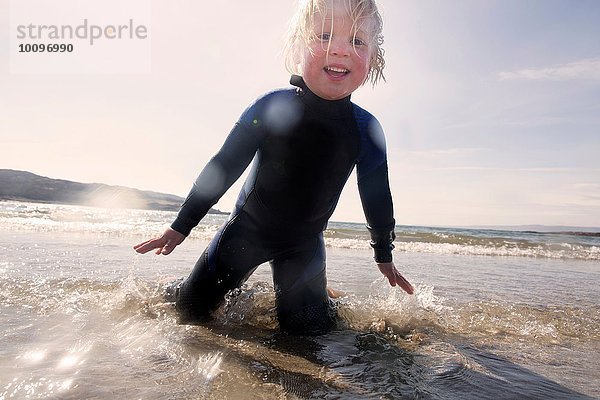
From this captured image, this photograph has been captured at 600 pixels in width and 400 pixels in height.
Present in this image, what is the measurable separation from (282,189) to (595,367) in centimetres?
235

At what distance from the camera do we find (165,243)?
9.54ft

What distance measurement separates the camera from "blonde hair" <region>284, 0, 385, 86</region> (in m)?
2.78

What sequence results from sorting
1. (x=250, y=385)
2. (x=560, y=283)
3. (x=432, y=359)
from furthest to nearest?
(x=560, y=283) < (x=432, y=359) < (x=250, y=385)

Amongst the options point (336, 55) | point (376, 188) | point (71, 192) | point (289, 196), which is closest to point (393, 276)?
point (376, 188)

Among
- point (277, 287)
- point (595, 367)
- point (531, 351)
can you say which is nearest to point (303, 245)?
point (277, 287)

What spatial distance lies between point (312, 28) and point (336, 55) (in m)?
0.25

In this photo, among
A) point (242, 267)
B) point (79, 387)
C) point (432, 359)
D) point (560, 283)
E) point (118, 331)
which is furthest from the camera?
point (560, 283)

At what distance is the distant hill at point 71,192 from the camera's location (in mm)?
73750

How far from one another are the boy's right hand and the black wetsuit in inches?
1.8

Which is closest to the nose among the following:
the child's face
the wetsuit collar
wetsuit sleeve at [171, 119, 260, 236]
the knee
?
the child's face

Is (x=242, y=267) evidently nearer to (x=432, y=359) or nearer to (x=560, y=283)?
(x=432, y=359)

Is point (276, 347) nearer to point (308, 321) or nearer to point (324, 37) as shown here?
point (308, 321)

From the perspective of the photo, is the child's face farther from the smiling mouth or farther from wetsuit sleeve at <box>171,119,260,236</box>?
wetsuit sleeve at <box>171,119,260,236</box>

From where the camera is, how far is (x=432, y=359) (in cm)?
265
